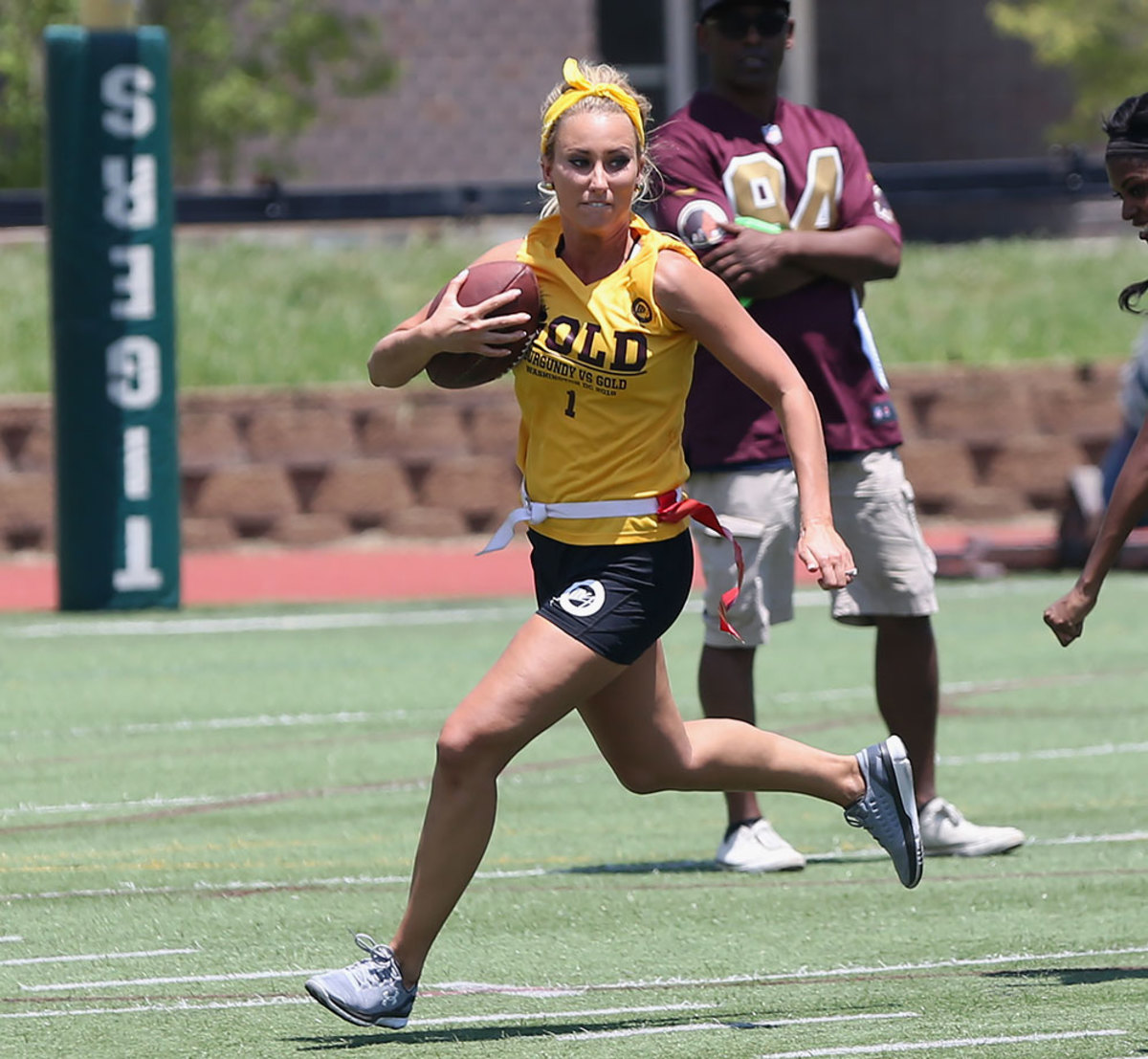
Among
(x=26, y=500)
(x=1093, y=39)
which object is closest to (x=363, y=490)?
(x=26, y=500)

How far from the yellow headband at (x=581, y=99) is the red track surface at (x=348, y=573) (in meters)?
9.42

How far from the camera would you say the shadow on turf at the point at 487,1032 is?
206 inches

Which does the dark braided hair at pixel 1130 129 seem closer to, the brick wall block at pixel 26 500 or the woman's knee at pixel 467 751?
the woman's knee at pixel 467 751

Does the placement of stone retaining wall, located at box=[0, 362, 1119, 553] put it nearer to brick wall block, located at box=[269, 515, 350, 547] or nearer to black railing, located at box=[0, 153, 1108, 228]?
brick wall block, located at box=[269, 515, 350, 547]

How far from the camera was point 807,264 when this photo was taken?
732 cm

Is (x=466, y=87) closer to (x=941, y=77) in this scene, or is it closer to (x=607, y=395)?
(x=941, y=77)

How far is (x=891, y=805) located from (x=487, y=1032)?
3.99 ft

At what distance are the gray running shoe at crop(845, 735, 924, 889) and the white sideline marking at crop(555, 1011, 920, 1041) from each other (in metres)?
0.64

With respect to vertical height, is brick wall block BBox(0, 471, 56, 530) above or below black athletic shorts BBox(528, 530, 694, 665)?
below

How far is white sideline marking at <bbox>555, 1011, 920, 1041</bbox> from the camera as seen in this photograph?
5234 millimetres

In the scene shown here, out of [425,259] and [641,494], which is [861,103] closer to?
[425,259]

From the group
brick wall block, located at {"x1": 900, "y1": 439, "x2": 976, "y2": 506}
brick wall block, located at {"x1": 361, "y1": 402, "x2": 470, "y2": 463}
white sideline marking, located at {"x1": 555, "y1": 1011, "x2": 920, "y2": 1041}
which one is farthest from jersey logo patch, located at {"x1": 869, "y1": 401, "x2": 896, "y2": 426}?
brick wall block, located at {"x1": 900, "y1": 439, "x2": 976, "y2": 506}

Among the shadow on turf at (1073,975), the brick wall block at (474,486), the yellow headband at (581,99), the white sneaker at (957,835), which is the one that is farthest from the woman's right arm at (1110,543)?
the brick wall block at (474,486)

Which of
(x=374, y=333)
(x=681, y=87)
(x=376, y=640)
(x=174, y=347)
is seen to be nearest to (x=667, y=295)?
(x=376, y=640)
